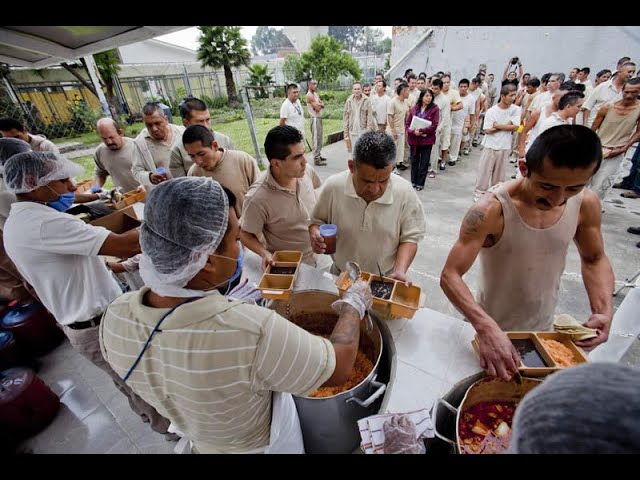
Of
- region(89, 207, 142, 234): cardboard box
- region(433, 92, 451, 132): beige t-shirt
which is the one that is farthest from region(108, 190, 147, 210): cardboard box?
region(433, 92, 451, 132): beige t-shirt

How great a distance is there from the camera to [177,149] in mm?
4059

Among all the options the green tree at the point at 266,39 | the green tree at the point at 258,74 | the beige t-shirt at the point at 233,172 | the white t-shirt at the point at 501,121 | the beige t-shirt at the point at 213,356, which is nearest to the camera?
the beige t-shirt at the point at 213,356

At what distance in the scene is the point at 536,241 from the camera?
1.71 metres

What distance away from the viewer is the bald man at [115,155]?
4152mm

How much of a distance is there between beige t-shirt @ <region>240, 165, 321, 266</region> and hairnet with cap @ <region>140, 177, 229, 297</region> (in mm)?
1474

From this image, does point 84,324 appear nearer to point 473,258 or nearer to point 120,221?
point 120,221

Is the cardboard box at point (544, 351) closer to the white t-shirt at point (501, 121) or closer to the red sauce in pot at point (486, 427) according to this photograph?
the red sauce in pot at point (486, 427)

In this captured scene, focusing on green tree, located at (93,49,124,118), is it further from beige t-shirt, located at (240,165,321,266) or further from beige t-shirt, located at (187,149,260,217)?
beige t-shirt, located at (240,165,321,266)

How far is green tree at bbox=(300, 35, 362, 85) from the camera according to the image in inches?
1005

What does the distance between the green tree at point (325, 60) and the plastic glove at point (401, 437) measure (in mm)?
29513

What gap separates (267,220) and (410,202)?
4.16 ft

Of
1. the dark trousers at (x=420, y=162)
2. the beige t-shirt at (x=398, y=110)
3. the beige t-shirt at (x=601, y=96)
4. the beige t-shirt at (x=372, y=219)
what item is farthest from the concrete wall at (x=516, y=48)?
the beige t-shirt at (x=372, y=219)
